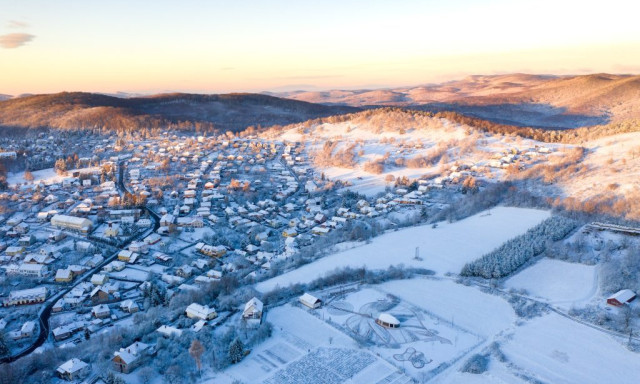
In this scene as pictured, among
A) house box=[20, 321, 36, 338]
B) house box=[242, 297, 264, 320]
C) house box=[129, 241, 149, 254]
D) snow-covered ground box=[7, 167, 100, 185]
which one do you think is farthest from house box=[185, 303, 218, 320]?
snow-covered ground box=[7, 167, 100, 185]

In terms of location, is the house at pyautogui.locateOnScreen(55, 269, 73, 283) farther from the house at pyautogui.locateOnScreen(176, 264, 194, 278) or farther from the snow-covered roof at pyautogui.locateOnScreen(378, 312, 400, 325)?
the snow-covered roof at pyautogui.locateOnScreen(378, 312, 400, 325)

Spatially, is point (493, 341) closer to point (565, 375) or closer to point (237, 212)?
point (565, 375)

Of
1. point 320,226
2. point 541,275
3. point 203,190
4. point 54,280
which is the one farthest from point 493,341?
point 203,190

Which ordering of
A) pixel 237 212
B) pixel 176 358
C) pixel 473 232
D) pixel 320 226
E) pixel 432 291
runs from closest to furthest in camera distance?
pixel 176 358 → pixel 432 291 → pixel 473 232 → pixel 320 226 → pixel 237 212

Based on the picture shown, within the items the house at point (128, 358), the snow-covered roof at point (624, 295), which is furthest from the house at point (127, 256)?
the snow-covered roof at point (624, 295)

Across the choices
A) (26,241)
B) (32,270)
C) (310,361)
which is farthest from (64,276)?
(310,361)
